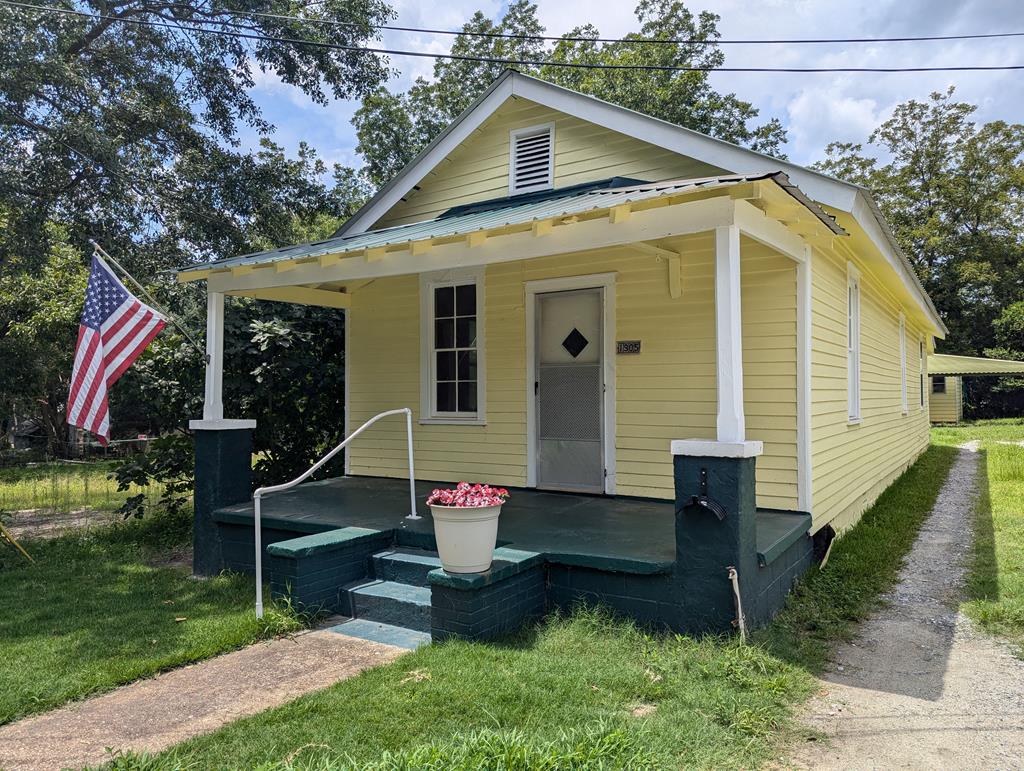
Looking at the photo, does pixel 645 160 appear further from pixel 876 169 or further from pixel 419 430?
pixel 876 169

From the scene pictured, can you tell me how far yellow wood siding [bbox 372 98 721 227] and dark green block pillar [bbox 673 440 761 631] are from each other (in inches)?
130

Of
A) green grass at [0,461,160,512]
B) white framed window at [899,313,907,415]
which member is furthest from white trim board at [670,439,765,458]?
white framed window at [899,313,907,415]

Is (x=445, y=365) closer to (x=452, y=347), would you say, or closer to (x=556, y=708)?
(x=452, y=347)

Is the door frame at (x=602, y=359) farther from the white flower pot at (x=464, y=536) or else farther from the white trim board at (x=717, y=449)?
the white flower pot at (x=464, y=536)

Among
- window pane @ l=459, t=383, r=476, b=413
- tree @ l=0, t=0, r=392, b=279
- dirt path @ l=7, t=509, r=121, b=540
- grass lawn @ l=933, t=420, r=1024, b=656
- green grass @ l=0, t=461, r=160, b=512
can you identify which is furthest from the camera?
green grass @ l=0, t=461, r=160, b=512

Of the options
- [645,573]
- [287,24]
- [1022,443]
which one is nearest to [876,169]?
[1022,443]

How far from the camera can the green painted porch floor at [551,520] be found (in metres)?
4.31

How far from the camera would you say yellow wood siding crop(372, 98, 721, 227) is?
6445 millimetres

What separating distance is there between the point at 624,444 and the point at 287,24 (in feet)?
28.4

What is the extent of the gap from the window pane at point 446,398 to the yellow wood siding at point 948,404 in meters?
24.1

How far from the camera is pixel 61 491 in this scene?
11.5 meters

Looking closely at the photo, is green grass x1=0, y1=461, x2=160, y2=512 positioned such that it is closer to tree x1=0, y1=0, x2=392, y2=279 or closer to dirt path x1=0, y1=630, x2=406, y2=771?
tree x1=0, y1=0, x2=392, y2=279

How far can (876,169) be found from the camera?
107ft

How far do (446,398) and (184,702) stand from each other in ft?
15.1
